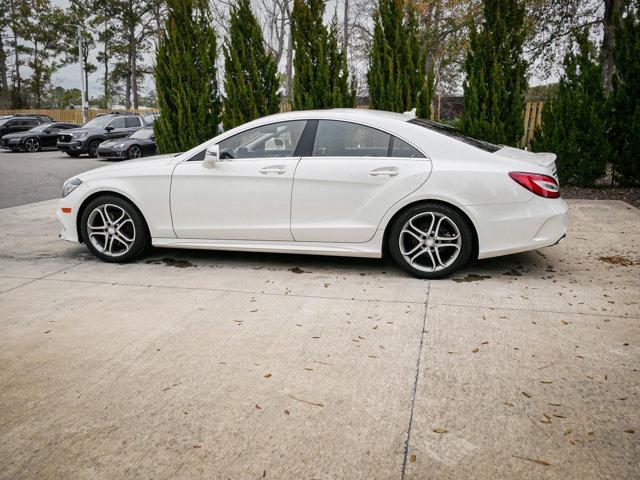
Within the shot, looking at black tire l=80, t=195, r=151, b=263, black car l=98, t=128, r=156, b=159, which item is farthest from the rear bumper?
→ black car l=98, t=128, r=156, b=159

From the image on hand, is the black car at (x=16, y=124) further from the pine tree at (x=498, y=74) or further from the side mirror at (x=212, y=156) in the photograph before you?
the side mirror at (x=212, y=156)

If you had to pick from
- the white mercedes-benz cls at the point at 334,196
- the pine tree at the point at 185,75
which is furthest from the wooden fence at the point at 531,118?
the white mercedes-benz cls at the point at 334,196

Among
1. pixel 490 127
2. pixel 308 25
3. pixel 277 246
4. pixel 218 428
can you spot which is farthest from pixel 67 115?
pixel 218 428

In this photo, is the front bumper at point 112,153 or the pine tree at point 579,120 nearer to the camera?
the pine tree at point 579,120

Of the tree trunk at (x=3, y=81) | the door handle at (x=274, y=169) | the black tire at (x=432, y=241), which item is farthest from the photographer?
the tree trunk at (x=3, y=81)

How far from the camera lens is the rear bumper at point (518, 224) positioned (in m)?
4.73

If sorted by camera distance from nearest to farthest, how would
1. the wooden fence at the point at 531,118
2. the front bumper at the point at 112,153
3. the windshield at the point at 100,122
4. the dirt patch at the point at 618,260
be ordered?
1. the dirt patch at the point at 618,260
2. the wooden fence at the point at 531,118
3. the front bumper at the point at 112,153
4. the windshield at the point at 100,122

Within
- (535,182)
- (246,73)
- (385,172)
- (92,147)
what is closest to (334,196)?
(385,172)

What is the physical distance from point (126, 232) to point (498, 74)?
286 inches

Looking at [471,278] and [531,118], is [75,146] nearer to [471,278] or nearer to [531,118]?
[531,118]

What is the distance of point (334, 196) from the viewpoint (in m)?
5.08

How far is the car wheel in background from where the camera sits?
19.2m

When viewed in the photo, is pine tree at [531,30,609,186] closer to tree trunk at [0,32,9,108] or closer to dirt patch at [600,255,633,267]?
dirt patch at [600,255,633,267]

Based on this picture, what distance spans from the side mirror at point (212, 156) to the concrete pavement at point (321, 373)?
107 centimetres
